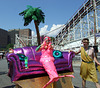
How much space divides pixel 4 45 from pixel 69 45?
67131mm

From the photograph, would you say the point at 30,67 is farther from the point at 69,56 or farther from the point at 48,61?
the point at 69,56

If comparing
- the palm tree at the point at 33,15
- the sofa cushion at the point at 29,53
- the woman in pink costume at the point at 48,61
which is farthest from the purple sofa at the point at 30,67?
the palm tree at the point at 33,15

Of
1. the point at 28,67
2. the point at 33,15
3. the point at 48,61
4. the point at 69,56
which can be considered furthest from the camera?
the point at 33,15

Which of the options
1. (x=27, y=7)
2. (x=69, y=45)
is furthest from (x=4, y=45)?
(x=27, y=7)

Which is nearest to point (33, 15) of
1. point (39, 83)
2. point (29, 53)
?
point (29, 53)

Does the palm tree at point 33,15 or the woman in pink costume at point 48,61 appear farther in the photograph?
the palm tree at point 33,15

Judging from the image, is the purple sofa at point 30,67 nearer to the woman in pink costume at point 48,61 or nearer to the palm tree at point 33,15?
the woman in pink costume at point 48,61

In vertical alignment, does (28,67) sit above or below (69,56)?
below

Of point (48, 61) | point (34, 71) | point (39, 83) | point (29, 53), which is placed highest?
point (29, 53)

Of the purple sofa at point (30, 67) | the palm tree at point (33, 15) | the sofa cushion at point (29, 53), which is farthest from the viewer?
the palm tree at point (33, 15)

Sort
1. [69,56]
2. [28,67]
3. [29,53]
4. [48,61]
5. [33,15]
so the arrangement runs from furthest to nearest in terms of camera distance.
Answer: [33,15], [29,53], [69,56], [48,61], [28,67]

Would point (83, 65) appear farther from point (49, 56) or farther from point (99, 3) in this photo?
point (99, 3)

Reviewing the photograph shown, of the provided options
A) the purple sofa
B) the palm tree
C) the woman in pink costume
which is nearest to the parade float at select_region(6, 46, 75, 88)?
the purple sofa

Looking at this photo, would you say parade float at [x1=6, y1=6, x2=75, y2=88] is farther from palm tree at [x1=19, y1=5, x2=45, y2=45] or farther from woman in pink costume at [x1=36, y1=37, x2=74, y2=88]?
palm tree at [x1=19, y1=5, x2=45, y2=45]
